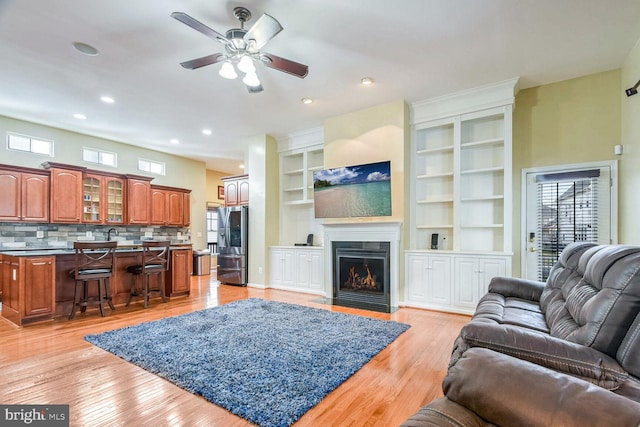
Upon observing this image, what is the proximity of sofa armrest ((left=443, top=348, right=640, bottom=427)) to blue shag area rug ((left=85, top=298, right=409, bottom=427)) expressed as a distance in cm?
126

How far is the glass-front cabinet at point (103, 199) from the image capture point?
6.08 metres

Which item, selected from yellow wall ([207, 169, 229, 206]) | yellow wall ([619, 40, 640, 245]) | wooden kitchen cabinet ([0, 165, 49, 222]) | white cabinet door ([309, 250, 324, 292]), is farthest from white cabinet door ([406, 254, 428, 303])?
yellow wall ([207, 169, 229, 206])

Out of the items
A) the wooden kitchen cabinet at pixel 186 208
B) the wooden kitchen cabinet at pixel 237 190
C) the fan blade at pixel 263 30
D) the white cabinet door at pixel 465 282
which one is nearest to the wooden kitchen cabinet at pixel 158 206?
the wooden kitchen cabinet at pixel 186 208

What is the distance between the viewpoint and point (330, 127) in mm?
5367

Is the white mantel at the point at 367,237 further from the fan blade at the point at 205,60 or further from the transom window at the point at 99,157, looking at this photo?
the transom window at the point at 99,157

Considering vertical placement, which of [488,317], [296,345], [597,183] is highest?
[597,183]

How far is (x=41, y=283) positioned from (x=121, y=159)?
12.7 feet

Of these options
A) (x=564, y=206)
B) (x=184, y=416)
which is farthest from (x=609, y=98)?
(x=184, y=416)

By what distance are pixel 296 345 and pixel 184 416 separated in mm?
1246

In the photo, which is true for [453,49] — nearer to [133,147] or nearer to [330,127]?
[330,127]

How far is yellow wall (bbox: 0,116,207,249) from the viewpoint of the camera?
5.46 meters

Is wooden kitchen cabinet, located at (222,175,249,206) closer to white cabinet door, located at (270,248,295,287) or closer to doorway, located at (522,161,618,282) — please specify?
white cabinet door, located at (270,248,295,287)

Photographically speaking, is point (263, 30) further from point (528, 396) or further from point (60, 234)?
point (60, 234)

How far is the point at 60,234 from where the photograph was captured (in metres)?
5.90
